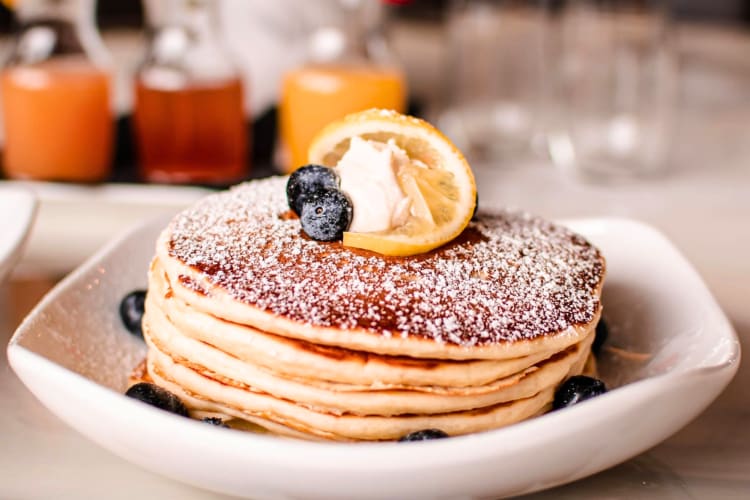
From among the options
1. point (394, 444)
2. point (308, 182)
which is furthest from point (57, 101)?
point (394, 444)

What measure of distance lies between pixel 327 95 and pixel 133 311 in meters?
1.45

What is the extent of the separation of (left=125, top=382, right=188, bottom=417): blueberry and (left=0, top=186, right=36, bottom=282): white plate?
0.30m

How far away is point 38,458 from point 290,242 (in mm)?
362

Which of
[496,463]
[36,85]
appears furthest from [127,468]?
[36,85]

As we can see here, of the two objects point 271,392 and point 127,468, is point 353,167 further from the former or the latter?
point 127,468

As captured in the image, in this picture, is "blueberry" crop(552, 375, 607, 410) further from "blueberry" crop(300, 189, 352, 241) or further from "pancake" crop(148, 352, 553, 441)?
"blueberry" crop(300, 189, 352, 241)

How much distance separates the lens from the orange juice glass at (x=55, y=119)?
2352mm

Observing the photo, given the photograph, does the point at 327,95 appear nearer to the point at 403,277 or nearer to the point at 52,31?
the point at 52,31

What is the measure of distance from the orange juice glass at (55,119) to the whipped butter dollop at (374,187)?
142cm

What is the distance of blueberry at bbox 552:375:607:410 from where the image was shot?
3.31 ft

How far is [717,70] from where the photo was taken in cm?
443

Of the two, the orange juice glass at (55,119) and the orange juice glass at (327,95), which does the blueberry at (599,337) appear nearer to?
the orange juice glass at (327,95)

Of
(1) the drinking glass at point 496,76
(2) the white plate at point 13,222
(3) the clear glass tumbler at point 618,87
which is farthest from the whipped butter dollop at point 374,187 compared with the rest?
(1) the drinking glass at point 496,76

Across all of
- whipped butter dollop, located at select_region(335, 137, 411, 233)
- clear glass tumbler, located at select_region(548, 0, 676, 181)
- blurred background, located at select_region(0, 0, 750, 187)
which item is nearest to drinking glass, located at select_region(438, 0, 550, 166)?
blurred background, located at select_region(0, 0, 750, 187)
